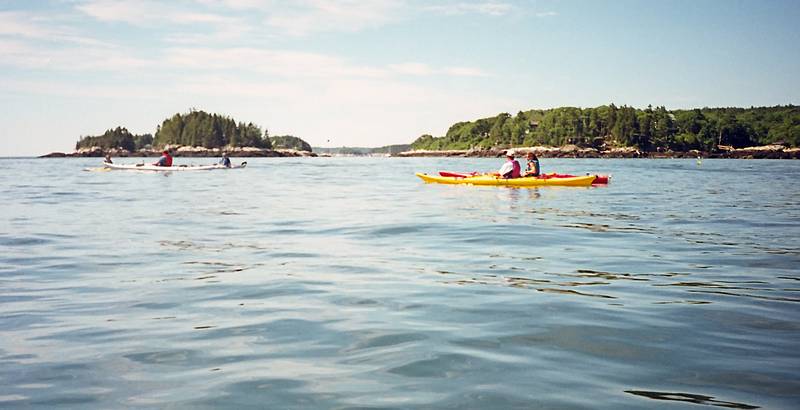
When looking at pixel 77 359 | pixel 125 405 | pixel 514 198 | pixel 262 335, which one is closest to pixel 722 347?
pixel 262 335

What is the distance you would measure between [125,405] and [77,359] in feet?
4.30

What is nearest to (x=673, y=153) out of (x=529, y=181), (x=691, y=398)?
(x=529, y=181)

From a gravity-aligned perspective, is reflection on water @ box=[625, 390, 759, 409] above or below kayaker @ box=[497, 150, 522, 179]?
below

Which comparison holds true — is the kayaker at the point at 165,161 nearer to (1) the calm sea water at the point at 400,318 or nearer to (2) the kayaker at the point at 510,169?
(2) the kayaker at the point at 510,169

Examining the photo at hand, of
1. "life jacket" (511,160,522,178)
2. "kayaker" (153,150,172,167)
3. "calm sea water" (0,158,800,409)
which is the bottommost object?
"calm sea water" (0,158,800,409)

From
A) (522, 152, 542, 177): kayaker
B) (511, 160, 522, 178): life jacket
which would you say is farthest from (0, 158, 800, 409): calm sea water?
(522, 152, 542, 177): kayaker

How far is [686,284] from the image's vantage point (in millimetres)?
8234

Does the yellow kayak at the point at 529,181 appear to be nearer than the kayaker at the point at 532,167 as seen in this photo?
Yes

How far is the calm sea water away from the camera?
172 inches

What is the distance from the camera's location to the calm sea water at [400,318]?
4.36m

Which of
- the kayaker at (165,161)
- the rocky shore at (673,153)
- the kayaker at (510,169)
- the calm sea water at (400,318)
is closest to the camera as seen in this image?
the calm sea water at (400,318)

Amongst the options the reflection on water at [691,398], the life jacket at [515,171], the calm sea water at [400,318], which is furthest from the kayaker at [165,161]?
the reflection on water at [691,398]

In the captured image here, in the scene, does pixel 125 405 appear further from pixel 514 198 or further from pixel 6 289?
pixel 514 198

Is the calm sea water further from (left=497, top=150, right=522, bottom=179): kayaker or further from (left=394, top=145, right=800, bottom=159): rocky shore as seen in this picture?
(left=394, top=145, right=800, bottom=159): rocky shore
